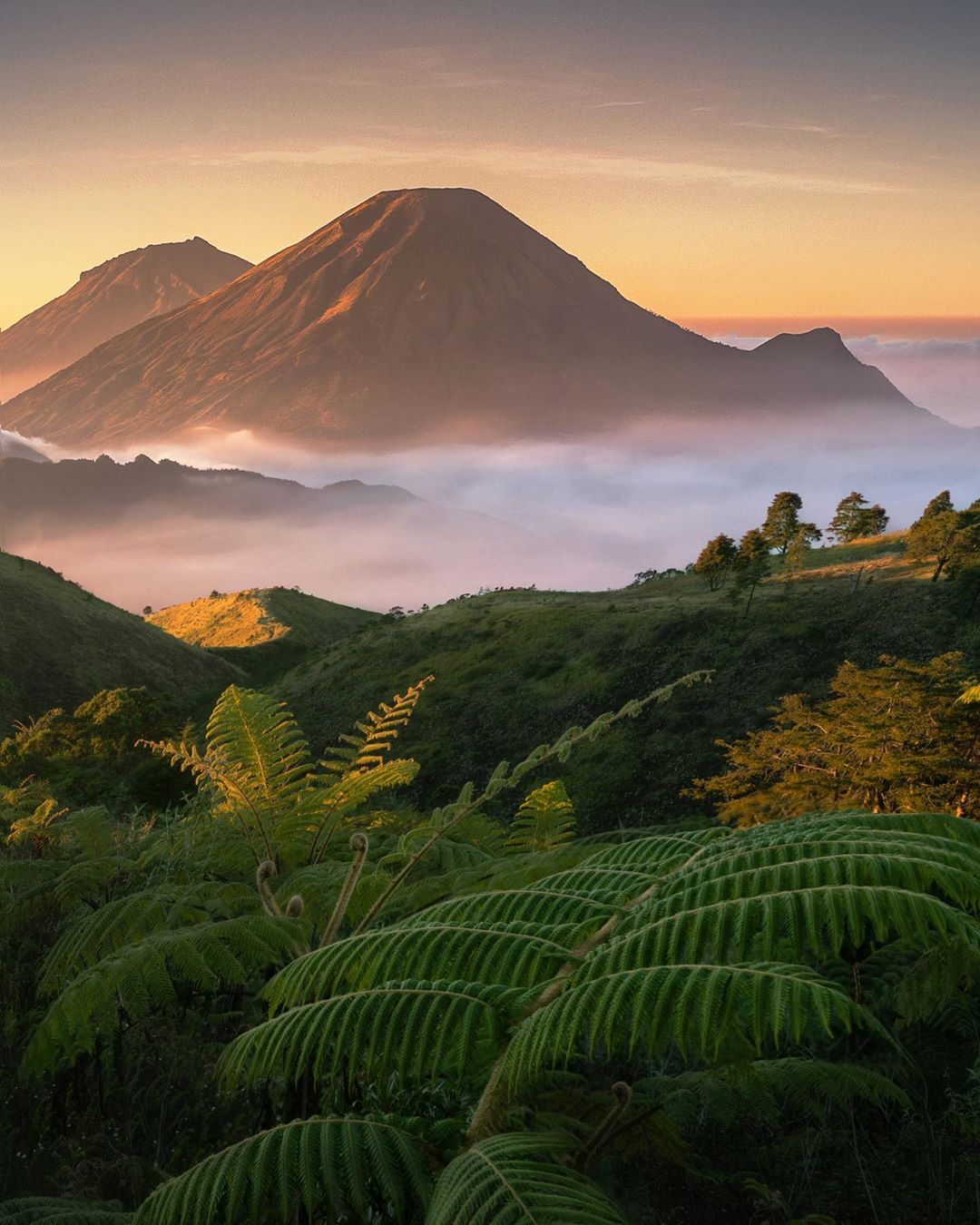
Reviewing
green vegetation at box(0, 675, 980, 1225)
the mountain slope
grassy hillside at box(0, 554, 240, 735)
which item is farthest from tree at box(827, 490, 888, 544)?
green vegetation at box(0, 675, 980, 1225)


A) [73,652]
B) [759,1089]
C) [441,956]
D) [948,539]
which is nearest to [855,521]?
[948,539]

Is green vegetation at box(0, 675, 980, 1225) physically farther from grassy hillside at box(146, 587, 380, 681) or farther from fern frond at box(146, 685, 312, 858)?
grassy hillside at box(146, 587, 380, 681)

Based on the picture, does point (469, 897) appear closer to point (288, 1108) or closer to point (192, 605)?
point (288, 1108)

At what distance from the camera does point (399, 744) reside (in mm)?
52969

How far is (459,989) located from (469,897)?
0.53m

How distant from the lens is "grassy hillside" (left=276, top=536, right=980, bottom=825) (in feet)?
144

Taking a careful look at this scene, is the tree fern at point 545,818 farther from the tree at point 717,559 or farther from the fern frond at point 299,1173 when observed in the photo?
the tree at point 717,559

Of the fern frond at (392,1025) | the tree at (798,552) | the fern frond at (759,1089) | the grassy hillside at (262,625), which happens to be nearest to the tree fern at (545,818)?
the fern frond at (759,1089)

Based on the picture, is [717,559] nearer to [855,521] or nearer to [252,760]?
[855,521]

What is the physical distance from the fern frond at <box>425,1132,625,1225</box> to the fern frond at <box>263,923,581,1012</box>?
0.35 metres

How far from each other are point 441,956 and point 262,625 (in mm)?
81206

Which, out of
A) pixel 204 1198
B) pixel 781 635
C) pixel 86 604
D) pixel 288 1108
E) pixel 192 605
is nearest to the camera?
pixel 204 1198

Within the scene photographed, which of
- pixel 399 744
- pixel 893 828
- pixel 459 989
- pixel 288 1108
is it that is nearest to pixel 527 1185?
pixel 459 989

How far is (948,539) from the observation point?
174 ft
